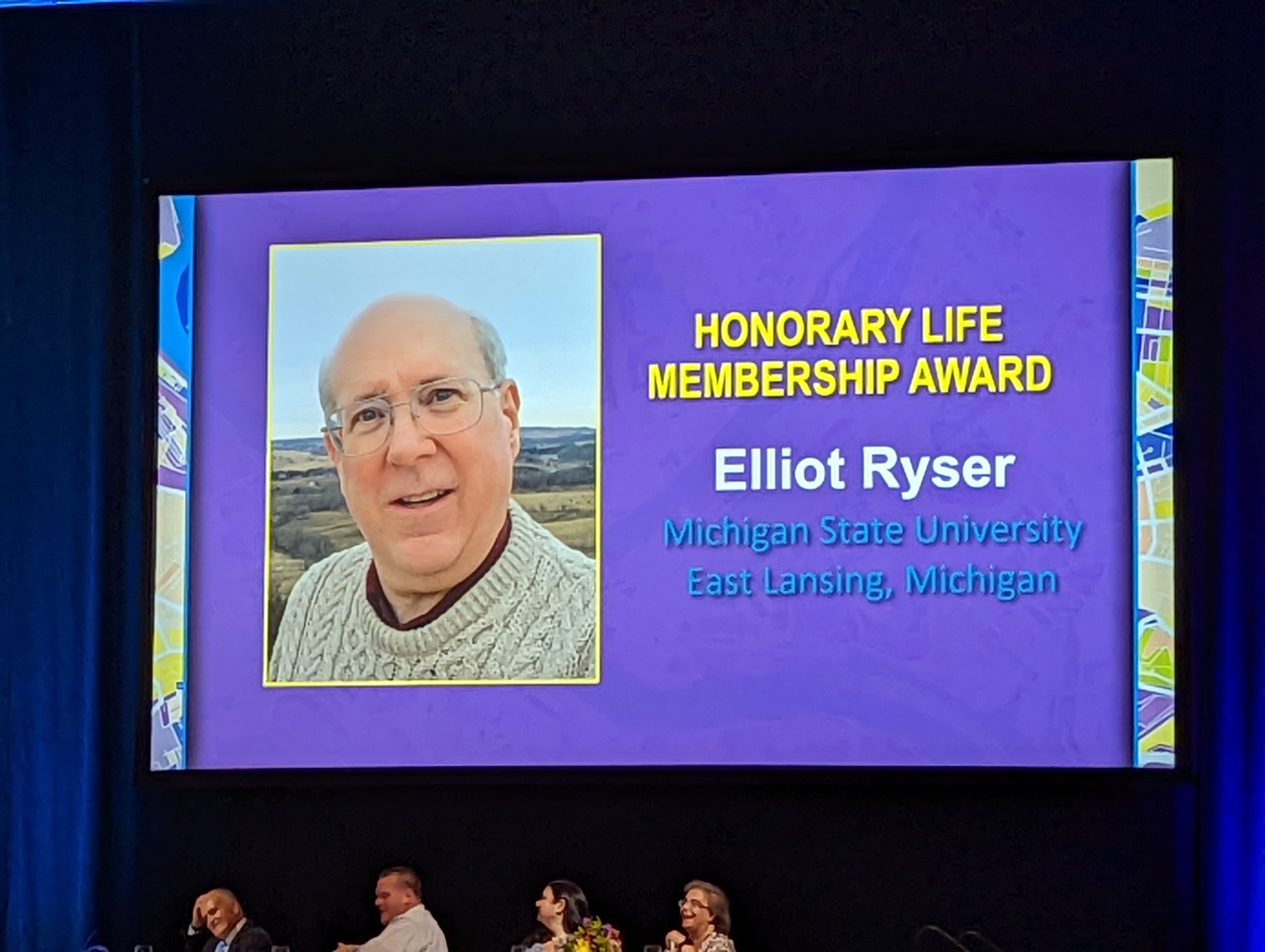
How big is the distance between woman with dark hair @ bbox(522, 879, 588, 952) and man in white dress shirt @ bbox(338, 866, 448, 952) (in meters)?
0.25

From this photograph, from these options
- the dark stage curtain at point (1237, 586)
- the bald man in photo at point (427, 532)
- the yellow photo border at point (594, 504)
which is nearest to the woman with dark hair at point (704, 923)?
the yellow photo border at point (594, 504)

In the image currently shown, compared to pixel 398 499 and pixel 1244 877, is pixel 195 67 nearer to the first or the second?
pixel 398 499

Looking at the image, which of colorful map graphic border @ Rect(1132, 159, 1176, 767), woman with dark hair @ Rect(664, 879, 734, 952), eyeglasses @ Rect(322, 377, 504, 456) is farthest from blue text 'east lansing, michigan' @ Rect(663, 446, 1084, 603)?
woman with dark hair @ Rect(664, 879, 734, 952)

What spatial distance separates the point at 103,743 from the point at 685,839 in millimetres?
1563

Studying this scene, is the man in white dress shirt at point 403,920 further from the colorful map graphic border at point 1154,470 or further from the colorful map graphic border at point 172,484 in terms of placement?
the colorful map graphic border at point 1154,470

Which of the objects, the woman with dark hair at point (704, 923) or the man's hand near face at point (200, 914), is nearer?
the woman with dark hair at point (704, 923)

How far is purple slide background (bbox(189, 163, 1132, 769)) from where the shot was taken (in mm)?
4738

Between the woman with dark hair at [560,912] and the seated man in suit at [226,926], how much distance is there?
68cm

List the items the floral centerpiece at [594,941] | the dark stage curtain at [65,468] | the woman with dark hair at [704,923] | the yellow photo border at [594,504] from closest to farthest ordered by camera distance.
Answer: the floral centerpiece at [594,941] → the woman with dark hair at [704,923] → the yellow photo border at [594,504] → the dark stage curtain at [65,468]

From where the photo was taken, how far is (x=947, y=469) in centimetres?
479

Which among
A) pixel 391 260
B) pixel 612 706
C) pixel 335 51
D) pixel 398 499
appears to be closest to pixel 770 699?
pixel 612 706

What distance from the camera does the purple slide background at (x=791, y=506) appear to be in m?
4.74

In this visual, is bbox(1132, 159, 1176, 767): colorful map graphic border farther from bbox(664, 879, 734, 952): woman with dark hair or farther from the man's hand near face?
the man's hand near face

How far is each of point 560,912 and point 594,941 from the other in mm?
337
